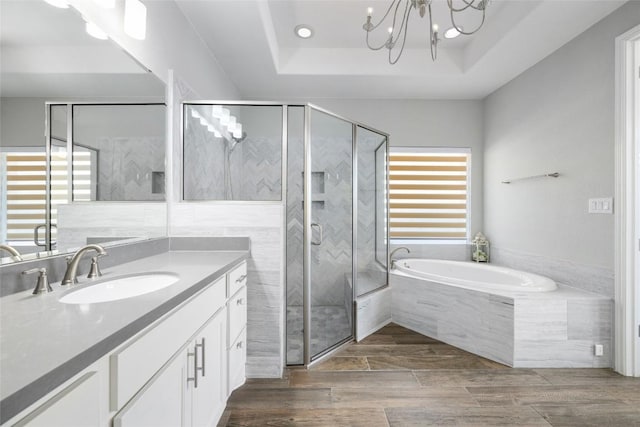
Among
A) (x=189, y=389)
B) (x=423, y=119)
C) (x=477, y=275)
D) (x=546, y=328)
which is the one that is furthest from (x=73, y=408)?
A: (x=423, y=119)

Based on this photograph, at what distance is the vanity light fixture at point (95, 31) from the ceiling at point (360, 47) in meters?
0.86

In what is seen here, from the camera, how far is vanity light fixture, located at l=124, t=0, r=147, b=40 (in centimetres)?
156

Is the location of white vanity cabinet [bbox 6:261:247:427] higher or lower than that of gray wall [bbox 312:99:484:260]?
lower

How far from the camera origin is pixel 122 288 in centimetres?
125

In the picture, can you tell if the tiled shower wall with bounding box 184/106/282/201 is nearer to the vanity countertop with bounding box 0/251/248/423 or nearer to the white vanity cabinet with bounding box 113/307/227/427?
the white vanity cabinet with bounding box 113/307/227/427

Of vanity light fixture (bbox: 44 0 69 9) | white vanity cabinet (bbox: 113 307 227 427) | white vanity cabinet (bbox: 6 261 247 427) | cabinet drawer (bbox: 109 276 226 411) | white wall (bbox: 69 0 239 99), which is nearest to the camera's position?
white vanity cabinet (bbox: 6 261 247 427)

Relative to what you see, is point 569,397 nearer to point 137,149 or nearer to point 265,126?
point 265,126

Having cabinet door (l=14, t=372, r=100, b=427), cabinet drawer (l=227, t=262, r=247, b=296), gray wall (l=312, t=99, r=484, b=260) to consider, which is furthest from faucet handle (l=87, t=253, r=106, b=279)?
gray wall (l=312, t=99, r=484, b=260)

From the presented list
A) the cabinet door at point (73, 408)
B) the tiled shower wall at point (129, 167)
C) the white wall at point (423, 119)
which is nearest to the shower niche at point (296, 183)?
the tiled shower wall at point (129, 167)

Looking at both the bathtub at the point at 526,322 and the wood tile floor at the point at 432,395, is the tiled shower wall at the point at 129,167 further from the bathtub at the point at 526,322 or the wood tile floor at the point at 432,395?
the bathtub at the point at 526,322

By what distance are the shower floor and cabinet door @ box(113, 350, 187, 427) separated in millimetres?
1188

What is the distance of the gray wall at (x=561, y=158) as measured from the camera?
85.6 inches

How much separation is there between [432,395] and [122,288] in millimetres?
1848

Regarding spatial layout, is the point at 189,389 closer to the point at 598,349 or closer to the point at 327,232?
the point at 327,232
